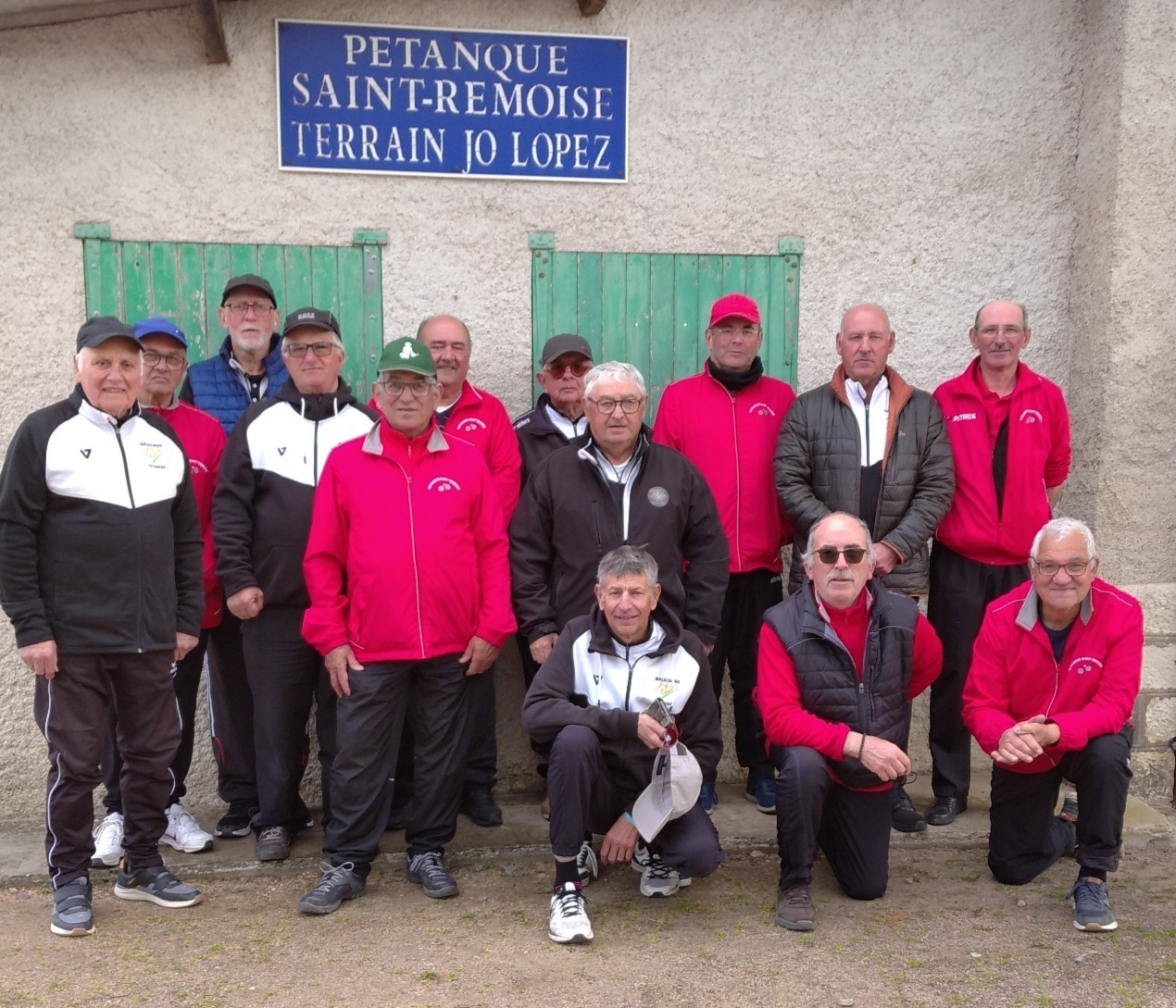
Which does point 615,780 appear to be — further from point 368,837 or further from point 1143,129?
point 1143,129

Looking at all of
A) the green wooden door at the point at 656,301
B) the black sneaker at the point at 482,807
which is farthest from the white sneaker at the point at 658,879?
the green wooden door at the point at 656,301

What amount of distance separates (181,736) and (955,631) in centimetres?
299

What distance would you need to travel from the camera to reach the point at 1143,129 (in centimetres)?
474

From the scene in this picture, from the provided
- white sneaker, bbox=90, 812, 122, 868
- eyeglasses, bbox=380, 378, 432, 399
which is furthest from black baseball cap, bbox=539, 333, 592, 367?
white sneaker, bbox=90, 812, 122, 868

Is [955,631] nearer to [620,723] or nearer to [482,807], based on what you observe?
[620,723]

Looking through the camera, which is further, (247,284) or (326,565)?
(247,284)

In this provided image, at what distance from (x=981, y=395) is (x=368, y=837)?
2.86m

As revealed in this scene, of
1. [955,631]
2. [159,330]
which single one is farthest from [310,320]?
[955,631]

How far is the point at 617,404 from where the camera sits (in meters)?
3.93

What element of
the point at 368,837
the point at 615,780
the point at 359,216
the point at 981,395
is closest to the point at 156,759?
the point at 368,837

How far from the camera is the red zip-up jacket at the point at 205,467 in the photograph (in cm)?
415

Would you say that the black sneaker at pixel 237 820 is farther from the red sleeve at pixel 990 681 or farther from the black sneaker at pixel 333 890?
the red sleeve at pixel 990 681

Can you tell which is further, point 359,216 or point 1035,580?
point 359,216

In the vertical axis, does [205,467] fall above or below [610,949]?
above
